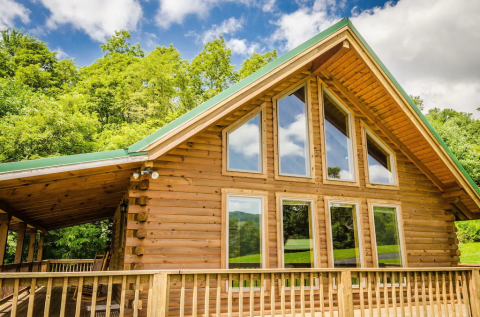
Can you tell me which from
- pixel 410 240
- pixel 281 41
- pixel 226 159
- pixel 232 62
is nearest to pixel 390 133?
pixel 410 240

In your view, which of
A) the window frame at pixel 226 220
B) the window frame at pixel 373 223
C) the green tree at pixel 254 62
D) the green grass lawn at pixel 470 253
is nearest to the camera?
the window frame at pixel 226 220

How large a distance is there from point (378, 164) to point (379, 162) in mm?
76

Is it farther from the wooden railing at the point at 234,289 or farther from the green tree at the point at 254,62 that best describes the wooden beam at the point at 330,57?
the green tree at the point at 254,62

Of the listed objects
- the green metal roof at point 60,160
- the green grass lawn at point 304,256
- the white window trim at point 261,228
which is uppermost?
the green metal roof at point 60,160

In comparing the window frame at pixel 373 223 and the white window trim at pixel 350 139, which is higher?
the white window trim at pixel 350 139

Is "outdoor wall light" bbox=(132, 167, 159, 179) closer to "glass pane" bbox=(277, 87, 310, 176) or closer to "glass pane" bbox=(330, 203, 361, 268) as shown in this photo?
"glass pane" bbox=(277, 87, 310, 176)

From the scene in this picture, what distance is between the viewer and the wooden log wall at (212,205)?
5965 mm

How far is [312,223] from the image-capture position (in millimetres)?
7230

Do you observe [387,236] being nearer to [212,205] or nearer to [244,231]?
[244,231]

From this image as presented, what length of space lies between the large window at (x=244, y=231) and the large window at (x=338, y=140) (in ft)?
6.79

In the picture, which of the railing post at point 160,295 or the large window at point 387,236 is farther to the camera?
the large window at point 387,236

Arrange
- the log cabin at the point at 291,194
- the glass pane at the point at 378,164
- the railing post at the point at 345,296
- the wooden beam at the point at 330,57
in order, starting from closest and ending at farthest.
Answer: the railing post at the point at 345,296 < the log cabin at the point at 291,194 < the wooden beam at the point at 330,57 < the glass pane at the point at 378,164

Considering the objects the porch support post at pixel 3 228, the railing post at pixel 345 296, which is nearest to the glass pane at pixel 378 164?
the railing post at pixel 345 296

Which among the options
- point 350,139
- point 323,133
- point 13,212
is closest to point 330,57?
point 323,133
